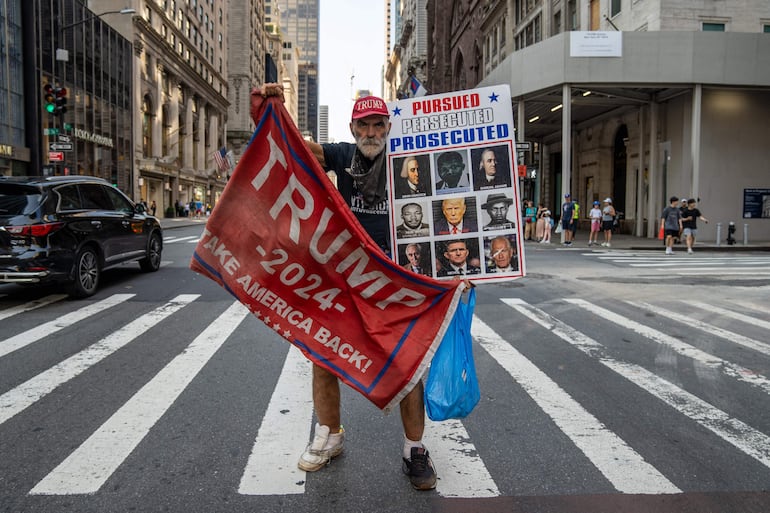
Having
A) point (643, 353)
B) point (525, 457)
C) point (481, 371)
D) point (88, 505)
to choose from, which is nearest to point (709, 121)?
point (643, 353)

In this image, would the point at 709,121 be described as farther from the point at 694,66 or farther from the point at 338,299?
the point at 338,299

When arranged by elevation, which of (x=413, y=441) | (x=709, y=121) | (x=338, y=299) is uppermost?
(x=709, y=121)

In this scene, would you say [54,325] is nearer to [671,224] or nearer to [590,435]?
[590,435]

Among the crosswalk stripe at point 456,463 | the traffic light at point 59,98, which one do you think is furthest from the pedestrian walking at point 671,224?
the traffic light at point 59,98

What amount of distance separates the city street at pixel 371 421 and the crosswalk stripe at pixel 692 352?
0.12 ft

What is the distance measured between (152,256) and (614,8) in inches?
932

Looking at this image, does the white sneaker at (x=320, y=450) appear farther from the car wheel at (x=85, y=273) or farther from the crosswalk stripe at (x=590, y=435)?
the car wheel at (x=85, y=273)

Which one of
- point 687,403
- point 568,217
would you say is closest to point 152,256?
point 687,403

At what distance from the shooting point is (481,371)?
5.43 meters

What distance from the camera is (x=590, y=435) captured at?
391 centimetres

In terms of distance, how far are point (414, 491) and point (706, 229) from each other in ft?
83.8

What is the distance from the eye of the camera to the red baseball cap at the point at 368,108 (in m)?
3.26

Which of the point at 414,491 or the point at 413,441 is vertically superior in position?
the point at 413,441

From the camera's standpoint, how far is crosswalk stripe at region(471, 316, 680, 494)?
323 centimetres
